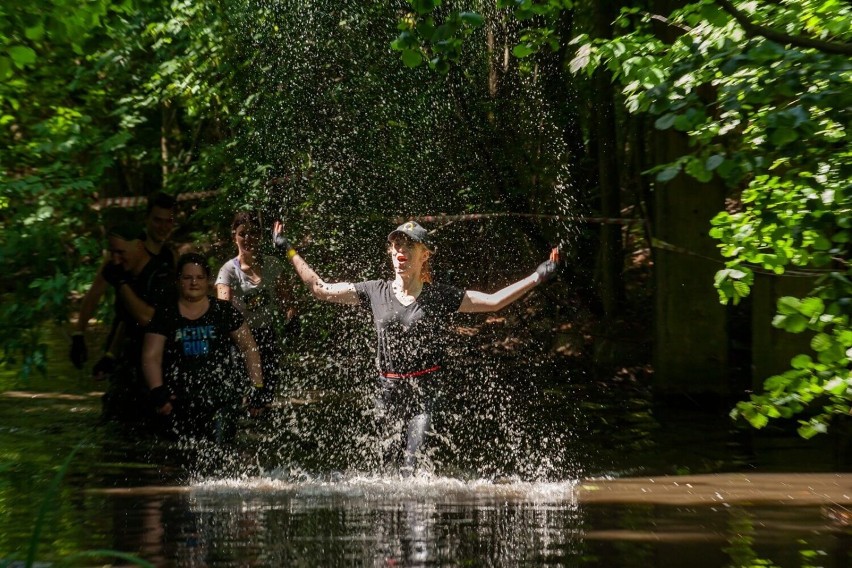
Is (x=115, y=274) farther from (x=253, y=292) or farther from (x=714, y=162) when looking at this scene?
(x=714, y=162)

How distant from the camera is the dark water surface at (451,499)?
225 inches

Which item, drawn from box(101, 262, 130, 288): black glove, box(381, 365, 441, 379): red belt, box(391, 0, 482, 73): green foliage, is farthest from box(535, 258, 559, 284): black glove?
box(101, 262, 130, 288): black glove

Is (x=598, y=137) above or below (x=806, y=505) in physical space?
above

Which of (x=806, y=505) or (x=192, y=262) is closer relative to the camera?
(x=806, y=505)

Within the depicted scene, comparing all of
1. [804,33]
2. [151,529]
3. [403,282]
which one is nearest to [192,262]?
[403,282]

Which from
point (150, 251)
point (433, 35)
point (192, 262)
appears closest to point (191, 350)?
point (192, 262)

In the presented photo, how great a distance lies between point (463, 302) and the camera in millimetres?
7586

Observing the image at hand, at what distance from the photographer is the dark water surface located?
570cm

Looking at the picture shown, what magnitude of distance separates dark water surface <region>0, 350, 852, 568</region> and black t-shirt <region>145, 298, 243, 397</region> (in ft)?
2.13

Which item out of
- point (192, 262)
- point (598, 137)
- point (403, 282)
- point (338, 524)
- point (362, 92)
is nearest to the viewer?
point (338, 524)

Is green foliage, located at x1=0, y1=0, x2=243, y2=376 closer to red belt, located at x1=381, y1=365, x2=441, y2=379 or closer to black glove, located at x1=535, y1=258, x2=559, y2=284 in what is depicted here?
A: red belt, located at x1=381, y1=365, x2=441, y2=379

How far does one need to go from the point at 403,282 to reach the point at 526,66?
810 cm

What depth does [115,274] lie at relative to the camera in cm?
938

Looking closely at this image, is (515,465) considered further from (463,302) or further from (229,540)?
(229,540)
